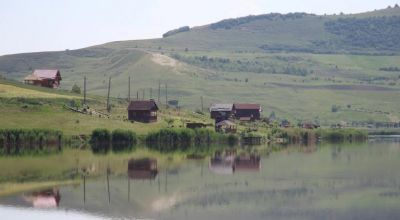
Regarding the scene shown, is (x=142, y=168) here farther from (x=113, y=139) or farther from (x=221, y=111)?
(x=221, y=111)

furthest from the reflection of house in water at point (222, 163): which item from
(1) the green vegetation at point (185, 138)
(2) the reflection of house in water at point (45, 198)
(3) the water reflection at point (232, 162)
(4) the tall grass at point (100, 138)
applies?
(2) the reflection of house in water at point (45, 198)

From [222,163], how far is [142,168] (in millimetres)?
10139

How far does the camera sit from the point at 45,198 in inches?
2069

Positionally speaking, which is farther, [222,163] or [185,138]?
[185,138]

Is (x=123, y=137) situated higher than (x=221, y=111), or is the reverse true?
(x=221, y=111)

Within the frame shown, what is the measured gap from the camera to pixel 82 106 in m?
122

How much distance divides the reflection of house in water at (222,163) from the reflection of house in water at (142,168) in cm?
522

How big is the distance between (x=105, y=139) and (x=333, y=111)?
325 feet

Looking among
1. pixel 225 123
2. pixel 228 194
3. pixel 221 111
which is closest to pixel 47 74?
pixel 221 111

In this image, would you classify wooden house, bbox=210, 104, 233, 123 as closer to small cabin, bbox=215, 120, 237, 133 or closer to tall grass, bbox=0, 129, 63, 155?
small cabin, bbox=215, 120, 237, 133

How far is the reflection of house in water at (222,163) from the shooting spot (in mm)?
73562

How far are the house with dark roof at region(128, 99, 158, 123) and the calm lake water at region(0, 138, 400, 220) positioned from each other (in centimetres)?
4340

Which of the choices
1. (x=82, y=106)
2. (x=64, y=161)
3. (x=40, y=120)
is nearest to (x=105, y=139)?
(x=40, y=120)

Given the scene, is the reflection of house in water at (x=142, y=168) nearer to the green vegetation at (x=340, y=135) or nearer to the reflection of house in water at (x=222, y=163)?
the reflection of house in water at (x=222, y=163)
